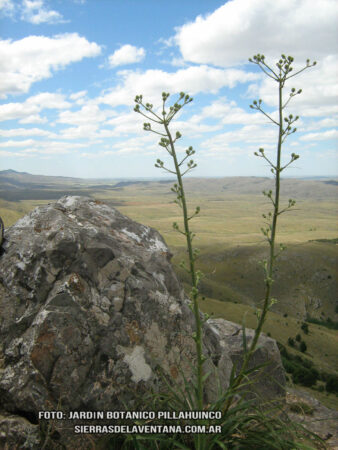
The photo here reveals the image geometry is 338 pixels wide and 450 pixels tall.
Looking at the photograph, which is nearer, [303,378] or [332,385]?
[303,378]

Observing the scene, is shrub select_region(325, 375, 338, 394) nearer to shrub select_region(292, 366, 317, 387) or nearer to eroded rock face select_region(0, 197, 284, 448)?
shrub select_region(292, 366, 317, 387)

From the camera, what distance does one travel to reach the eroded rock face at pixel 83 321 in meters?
5.85

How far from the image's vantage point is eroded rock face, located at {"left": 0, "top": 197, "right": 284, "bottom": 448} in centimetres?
585

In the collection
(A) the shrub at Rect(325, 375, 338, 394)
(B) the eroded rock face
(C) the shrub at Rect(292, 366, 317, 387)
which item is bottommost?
(A) the shrub at Rect(325, 375, 338, 394)

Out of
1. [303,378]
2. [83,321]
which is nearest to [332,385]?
[303,378]

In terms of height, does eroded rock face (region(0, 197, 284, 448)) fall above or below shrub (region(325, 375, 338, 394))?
above

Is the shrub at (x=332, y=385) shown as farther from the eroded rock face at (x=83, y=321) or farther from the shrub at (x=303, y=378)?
the eroded rock face at (x=83, y=321)

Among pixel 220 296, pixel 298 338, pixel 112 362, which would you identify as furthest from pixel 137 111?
pixel 220 296

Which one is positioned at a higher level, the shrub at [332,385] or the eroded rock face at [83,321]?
the eroded rock face at [83,321]

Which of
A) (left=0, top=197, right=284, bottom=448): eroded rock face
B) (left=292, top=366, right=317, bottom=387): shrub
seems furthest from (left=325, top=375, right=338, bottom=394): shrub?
(left=0, top=197, right=284, bottom=448): eroded rock face

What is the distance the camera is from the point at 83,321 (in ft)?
21.2

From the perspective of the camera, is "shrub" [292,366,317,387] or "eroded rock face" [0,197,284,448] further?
"shrub" [292,366,317,387]

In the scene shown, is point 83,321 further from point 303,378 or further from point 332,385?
point 332,385

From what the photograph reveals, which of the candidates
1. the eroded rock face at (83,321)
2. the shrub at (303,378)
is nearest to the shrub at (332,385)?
the shrub at (303,378)
